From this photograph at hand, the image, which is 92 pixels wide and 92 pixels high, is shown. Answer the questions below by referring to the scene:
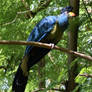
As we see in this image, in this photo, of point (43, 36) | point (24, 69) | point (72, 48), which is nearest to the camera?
point (24, 69)

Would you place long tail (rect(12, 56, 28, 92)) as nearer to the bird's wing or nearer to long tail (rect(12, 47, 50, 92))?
long tail (rect(12, 47, 50, 92))

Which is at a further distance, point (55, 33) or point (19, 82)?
point (55, 33)

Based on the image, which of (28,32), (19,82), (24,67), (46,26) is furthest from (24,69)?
(28,32)

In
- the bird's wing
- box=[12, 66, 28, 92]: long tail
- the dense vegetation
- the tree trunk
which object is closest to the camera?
box=[12, 66, 28, 92]: long tail

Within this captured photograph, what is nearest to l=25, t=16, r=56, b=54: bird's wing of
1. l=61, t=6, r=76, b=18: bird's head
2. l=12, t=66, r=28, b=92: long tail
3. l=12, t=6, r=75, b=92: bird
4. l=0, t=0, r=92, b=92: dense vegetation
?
l=12, t=6, r=75, b=92: bird

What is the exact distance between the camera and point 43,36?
233cm

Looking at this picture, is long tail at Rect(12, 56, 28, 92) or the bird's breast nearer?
long tail at Rect(12, 56, 28, 92)

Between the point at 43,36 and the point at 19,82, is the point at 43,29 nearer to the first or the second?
the point at 43,36

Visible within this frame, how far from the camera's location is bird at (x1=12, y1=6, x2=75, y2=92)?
219 cm

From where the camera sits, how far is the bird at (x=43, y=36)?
7.19 ft

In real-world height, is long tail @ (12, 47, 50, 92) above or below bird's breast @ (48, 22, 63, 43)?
below

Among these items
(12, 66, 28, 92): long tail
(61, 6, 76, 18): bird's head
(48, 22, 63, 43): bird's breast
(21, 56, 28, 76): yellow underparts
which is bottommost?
(12, 66, 28, 92): long tail

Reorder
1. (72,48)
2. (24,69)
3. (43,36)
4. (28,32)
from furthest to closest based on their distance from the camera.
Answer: (28,32) → (72,48) → (43,36) → (24,69)

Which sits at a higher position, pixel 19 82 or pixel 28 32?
pixel 28 32
